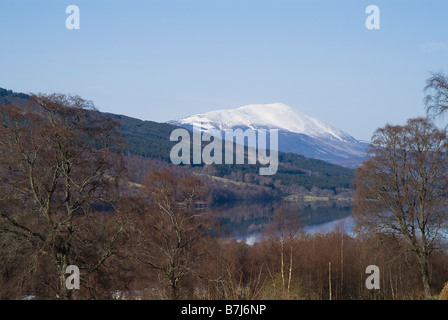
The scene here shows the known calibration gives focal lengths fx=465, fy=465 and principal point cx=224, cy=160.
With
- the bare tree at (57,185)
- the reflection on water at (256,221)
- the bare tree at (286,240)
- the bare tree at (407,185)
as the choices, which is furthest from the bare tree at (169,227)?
the reflection on water at (256,221)

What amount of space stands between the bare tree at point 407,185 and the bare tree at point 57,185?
11348 millimetres

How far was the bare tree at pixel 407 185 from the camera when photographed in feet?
63.7

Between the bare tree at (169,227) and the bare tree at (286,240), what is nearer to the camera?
the bare tree at (286,240)

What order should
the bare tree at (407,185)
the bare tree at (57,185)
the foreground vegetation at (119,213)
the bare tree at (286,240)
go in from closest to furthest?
the bare tree at (57,185) < the foreground vegetation at (119,213) < the bare tree at (286,240) < the bare tree at (407,185)

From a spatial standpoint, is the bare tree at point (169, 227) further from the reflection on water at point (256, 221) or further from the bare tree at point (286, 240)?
the reflection on water at point (256, 221)

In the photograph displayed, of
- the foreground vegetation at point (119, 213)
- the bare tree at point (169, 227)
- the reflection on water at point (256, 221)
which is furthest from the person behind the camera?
the reflection on water at point (256, 221)

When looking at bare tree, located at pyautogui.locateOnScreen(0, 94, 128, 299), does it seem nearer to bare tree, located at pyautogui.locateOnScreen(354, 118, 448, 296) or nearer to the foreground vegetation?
the foreground vegetation

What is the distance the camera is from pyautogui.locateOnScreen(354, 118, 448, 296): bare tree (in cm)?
1941

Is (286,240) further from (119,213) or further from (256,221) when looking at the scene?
(256,221)

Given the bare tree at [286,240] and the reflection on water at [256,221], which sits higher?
the reflection on water at [256,221]

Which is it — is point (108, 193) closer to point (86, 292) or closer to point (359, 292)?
point (86, 292)

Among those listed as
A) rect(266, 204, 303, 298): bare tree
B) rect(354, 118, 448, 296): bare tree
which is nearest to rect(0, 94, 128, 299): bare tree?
rect(266, 204, 303, 298): bare tree

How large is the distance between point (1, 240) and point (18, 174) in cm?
227
